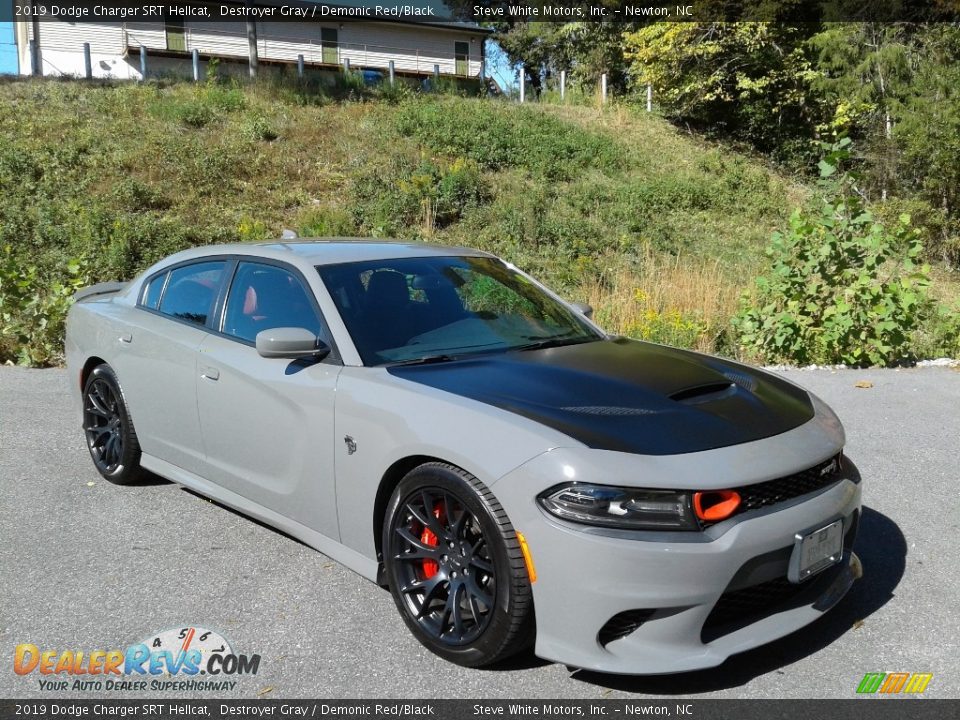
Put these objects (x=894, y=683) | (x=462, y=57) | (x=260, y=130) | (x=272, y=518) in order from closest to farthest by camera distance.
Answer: (x=894, y=683), (x=272, y=518), (x=260, y=130), (x=462, y=57)

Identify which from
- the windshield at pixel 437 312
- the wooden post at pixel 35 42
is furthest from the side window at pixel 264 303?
the wooden post at pixel 35 42

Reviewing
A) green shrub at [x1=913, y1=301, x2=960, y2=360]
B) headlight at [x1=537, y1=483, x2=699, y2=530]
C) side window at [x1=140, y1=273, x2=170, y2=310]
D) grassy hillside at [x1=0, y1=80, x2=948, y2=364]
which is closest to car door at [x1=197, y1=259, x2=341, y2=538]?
side window at [x1=140, y1=273, x2=170, y2=310]

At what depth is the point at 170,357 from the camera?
4.67 m

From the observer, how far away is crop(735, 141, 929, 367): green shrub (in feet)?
27.2

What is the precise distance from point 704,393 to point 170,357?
276 cm

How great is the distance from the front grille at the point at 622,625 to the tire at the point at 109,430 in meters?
3.27

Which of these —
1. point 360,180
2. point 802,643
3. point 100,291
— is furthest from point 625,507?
point 360,180

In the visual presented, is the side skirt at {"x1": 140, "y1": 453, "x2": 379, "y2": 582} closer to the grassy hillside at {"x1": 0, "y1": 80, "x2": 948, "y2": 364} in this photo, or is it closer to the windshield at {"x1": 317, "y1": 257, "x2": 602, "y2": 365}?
the windshield at {"x1": 317, "y1": 257, "x2": 602, "y2": 365}

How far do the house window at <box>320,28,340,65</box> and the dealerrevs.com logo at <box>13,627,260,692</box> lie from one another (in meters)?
38.4

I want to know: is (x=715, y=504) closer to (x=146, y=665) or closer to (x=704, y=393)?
(x=704, y=393)

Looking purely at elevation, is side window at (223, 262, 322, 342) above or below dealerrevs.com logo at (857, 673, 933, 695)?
above

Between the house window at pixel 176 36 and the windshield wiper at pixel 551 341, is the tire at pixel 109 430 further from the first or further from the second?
the house window at pixel 176 36

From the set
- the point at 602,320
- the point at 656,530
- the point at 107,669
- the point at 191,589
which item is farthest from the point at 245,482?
the point at 602,320

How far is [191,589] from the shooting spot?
393 cm
